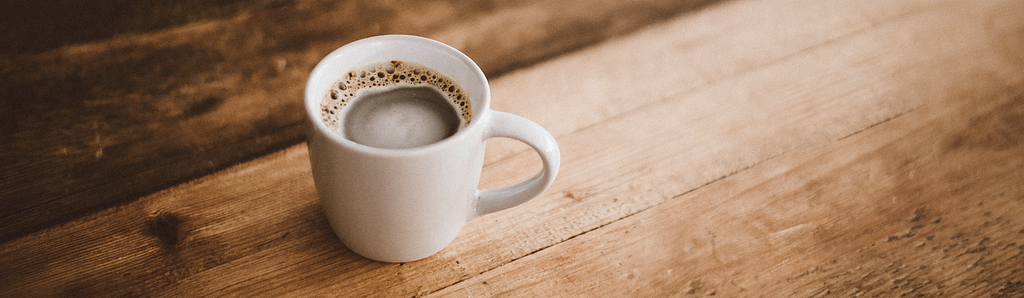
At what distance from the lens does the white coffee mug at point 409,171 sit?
1.50ft

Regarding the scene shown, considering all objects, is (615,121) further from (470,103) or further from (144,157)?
(144,157)

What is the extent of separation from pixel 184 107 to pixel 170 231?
0.60 ft

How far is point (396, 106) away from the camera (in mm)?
561

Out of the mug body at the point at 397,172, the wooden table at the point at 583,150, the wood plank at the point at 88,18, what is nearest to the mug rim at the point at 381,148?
the mug body at the point at 397,172

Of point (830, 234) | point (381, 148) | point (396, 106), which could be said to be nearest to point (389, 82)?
point (396, 106)

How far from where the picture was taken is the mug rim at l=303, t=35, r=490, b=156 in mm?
446

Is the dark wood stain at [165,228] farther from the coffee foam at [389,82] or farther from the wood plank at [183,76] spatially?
the coffee foam at [389,82]

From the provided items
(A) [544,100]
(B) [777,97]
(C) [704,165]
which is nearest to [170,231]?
(A) [544,100]

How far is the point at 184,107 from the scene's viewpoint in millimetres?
722

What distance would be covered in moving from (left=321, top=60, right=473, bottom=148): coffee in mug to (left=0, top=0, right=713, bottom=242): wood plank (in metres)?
0.20

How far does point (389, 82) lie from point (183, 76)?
0.36 metres

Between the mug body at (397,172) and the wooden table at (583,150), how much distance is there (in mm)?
56

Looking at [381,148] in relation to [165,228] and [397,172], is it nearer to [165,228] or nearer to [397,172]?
[397,172]

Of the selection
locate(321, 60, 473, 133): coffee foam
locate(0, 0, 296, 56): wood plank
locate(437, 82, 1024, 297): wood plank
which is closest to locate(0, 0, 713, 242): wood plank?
locate(0, 0, 296, 56): wood plank
